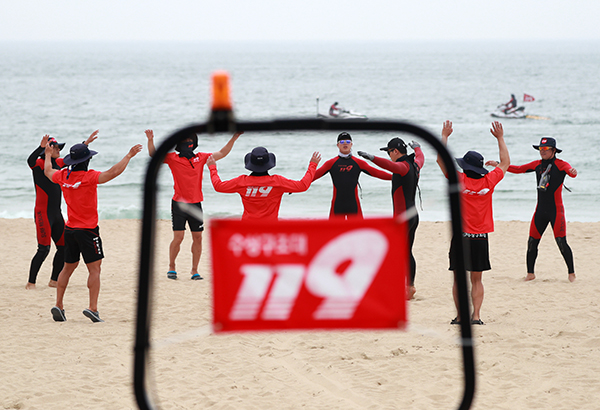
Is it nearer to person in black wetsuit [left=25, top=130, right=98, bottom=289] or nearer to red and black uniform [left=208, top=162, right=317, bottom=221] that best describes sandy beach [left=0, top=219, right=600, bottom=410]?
person in black wetsuit [left=25, top=130, right=98, bottom=289]

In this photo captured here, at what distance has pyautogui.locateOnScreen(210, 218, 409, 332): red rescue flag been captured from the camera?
214cm

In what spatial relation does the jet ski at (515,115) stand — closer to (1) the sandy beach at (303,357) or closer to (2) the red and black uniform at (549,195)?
(2) the red and black uniform at (549,195)

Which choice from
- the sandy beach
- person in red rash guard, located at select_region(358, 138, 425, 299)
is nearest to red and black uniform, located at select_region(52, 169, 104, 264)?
the sandy beach

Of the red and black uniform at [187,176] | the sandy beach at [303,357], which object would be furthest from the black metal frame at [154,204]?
the red and black uniform at [187,176]

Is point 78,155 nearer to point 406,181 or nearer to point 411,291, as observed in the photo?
point 406,181

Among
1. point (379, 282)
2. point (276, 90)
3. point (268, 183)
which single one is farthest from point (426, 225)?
point (276, 90)

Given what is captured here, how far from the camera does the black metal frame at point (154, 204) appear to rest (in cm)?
205

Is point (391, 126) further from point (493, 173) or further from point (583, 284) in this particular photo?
point (583, 284)

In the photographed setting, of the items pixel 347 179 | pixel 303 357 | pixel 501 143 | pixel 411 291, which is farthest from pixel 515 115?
pixel 303 357

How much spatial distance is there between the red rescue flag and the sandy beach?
2.20 meters

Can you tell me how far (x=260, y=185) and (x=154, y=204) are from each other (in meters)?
4.57

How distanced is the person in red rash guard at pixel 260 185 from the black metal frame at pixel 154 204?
4.35 metres

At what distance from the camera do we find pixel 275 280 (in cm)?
215

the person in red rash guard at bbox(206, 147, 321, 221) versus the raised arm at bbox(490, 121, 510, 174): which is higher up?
the raised arm at bbox(490, 121, 510, 174)
